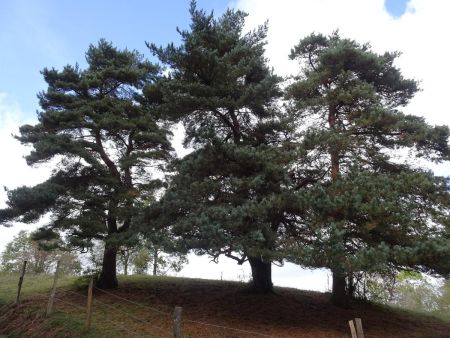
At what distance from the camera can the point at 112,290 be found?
49.3 feet

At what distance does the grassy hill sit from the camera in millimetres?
10211

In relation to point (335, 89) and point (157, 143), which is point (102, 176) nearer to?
point (157, 143)

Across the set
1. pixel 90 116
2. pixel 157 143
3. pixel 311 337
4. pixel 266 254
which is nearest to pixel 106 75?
pixel 90 116

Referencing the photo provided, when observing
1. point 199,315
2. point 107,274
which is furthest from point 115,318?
point 107,274

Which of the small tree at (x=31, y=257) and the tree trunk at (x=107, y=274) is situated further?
the small tree at (x=31, y=257)

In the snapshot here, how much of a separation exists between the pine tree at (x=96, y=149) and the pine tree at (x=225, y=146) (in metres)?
2.43

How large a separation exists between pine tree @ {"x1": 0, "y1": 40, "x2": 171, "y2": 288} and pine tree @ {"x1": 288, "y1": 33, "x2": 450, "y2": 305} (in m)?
6.07

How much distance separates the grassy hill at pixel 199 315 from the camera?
10211 mm

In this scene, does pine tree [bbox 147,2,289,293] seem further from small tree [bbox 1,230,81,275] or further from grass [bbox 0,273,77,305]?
small tree [bbox 1,230,81,275]

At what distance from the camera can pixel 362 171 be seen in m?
11.0

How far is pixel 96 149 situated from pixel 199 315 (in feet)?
26.0

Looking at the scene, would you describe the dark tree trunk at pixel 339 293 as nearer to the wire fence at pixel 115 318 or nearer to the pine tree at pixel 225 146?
the pine tree at pixel 225 146

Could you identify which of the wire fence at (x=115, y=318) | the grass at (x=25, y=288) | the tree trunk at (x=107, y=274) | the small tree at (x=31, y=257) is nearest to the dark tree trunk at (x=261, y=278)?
the wire fence at (x=115, y=318)

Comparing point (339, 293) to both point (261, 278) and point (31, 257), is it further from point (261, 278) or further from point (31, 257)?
point (31, 257)
